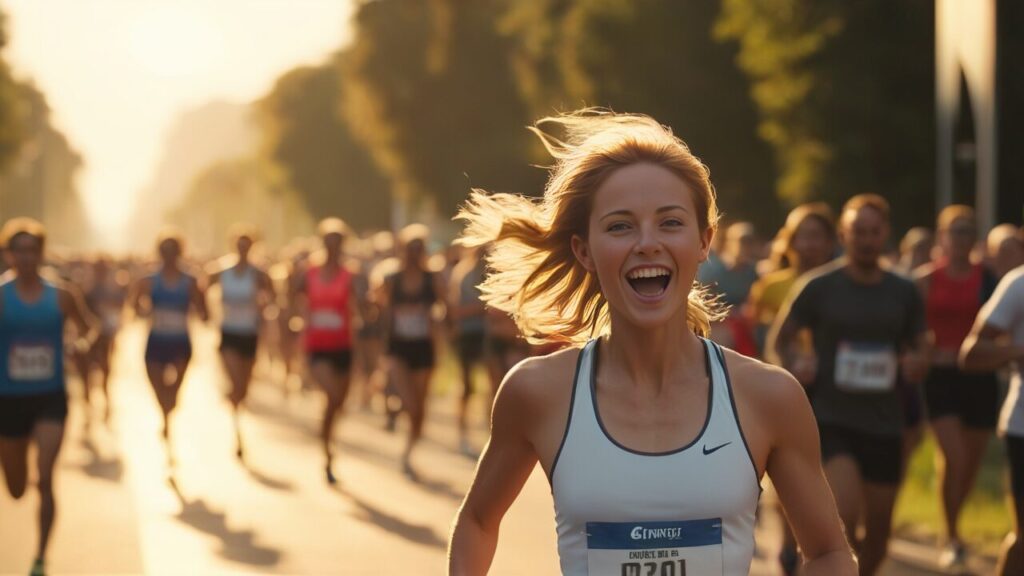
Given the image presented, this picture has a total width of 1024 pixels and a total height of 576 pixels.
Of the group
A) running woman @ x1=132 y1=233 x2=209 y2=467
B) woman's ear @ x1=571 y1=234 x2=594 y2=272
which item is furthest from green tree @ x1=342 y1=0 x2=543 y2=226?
woman's ear @ x1=571 y1=234 x2=594 y2=272

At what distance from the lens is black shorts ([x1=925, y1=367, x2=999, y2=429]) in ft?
33.6

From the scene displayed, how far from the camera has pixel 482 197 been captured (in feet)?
13.6

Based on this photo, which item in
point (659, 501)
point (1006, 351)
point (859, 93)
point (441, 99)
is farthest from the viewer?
point (441, 99)

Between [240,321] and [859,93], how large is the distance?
55.8ft

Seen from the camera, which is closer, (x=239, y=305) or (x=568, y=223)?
(x=568, y=223)

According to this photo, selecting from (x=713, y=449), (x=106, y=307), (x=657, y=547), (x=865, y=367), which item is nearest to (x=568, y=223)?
(x=713, y=449)

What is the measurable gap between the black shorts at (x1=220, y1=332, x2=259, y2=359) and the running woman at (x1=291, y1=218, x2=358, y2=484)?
34.6 inches

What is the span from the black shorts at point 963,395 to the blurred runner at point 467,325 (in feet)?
20.5

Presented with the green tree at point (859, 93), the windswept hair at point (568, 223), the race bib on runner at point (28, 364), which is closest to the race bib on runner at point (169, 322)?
the race bib on runner at point (28, 364)

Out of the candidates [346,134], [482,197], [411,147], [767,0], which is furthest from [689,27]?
[346,134]

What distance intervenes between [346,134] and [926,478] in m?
80.6

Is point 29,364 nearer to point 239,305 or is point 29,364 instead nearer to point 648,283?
point 239,305

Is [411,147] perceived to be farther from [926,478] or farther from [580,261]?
[580,261]

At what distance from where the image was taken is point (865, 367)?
8.03 m
